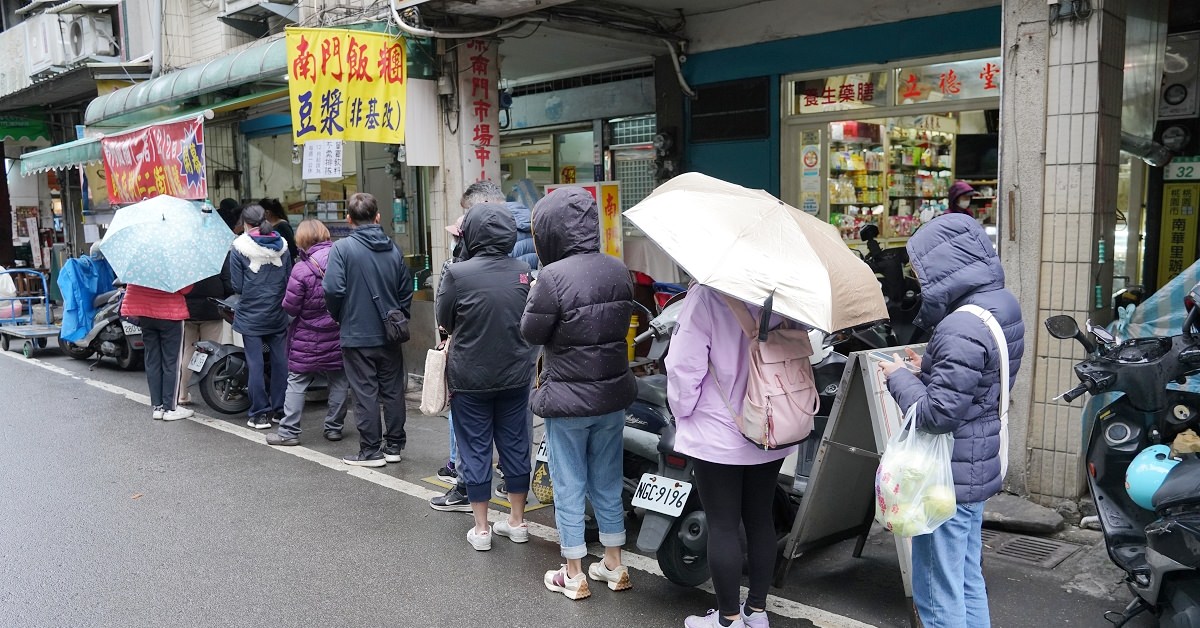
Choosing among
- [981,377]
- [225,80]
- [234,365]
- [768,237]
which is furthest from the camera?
[225,80]

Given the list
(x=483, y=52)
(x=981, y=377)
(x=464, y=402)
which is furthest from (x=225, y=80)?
(x=981, y=377)

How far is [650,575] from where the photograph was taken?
15.2ft

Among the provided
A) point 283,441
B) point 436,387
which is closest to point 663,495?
point 436,387

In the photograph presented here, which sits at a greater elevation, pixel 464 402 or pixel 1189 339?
pixel 1189 339

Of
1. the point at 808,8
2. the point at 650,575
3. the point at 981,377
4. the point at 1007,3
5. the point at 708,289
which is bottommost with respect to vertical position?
the point at 650,575

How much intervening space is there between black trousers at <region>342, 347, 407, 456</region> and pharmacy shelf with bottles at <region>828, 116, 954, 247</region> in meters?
5.02

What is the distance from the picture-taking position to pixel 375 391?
21.7ft

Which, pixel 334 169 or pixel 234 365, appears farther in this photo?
pixel 334 169

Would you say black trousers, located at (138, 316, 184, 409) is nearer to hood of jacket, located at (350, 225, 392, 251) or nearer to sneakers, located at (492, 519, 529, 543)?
hood of jacket, located at (350, 225, 392, 251)

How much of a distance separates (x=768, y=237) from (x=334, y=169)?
6980mm

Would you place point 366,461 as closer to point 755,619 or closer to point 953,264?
point 755,619

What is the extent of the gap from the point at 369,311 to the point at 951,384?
14.6 ft

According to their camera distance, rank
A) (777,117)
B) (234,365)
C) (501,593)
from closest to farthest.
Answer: (501,593)
(234,365)
(777,117)

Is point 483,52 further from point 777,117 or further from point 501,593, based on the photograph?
point 501,593
